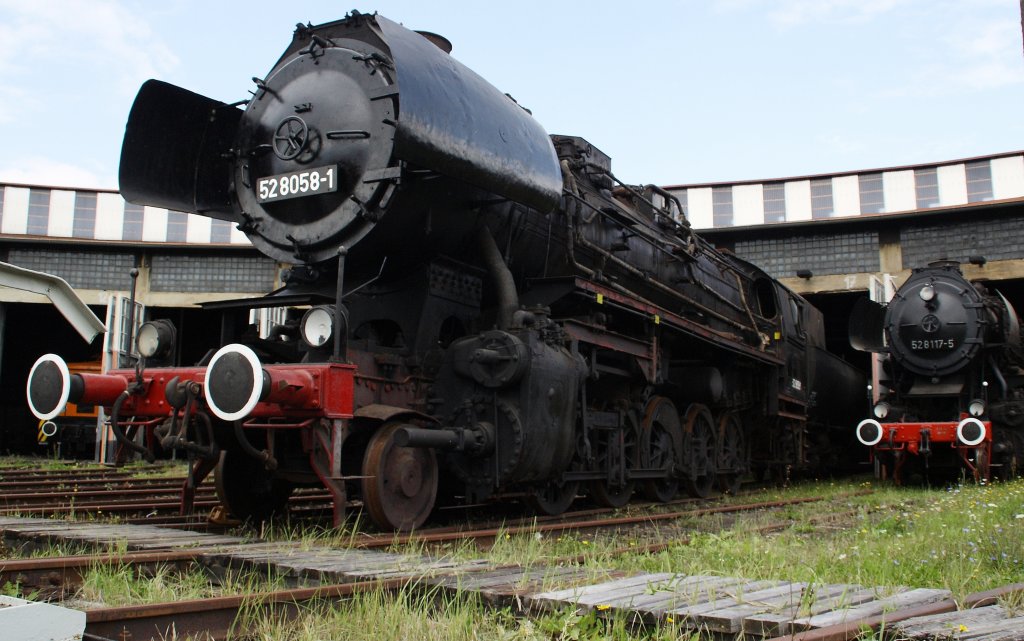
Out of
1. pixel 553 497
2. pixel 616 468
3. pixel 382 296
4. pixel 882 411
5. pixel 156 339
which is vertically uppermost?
pixel 382 296

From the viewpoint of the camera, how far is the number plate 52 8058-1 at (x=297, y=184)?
5645mm

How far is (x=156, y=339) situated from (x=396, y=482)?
1899 mm

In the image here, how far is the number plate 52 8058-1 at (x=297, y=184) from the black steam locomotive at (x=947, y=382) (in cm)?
826

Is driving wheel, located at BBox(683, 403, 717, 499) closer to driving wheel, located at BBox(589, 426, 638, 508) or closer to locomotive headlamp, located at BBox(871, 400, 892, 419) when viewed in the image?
driving wheel, located at BBox(589, 426, 638, 508)

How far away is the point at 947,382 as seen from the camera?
38.7 ft

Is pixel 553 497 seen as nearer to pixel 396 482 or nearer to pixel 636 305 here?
pixel 636 305

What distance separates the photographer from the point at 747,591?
10.1ft

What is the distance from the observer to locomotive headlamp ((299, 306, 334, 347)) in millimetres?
5340

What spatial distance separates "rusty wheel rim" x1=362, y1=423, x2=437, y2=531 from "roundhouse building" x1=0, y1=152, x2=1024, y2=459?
46.5 ft

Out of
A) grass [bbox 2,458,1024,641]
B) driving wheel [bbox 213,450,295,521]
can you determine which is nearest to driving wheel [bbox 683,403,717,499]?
grass [bbox 2,458,1024,641]

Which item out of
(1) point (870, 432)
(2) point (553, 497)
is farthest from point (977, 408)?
(2) point (553, 497)

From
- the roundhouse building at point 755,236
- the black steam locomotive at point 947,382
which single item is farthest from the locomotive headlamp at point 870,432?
the roundhouse building at point 755,236

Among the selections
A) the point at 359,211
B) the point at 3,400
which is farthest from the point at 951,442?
the point at 3,400

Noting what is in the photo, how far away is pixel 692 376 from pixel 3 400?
25743mm
